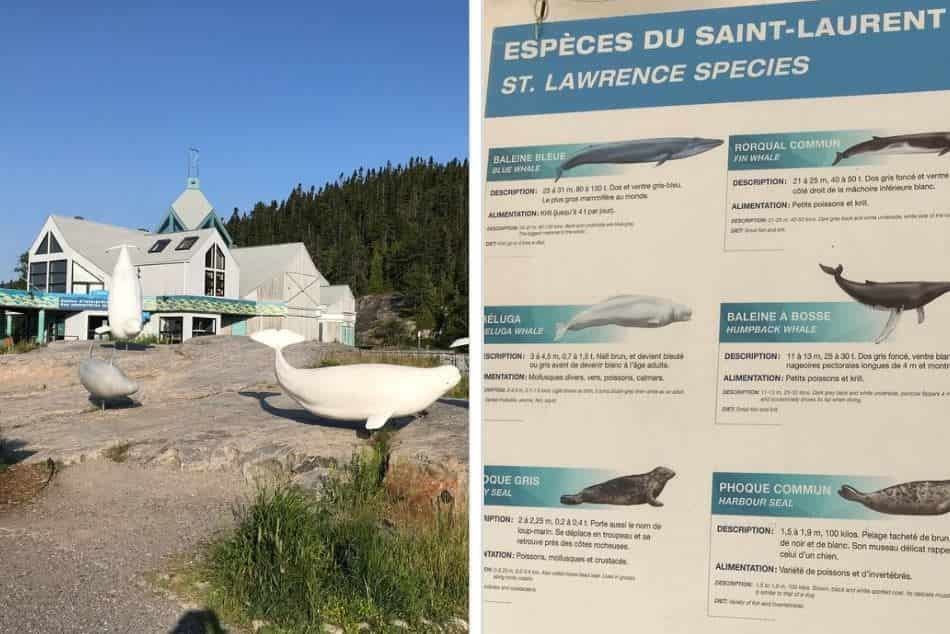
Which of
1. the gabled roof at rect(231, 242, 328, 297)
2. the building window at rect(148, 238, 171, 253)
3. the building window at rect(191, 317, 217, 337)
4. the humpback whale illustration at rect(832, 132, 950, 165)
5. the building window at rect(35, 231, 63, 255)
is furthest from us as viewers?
the gabled roof at rect(231, 242, 328, 297)

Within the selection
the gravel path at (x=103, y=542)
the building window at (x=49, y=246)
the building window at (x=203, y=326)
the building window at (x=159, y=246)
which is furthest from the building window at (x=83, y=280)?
the gravel path at (x=103, y=542)

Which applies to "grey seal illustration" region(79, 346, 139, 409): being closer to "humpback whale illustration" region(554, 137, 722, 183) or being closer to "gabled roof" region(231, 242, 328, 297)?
"humpback whale illustration" region(554, 137, 722, 183)

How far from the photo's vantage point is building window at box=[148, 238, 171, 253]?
107 feet

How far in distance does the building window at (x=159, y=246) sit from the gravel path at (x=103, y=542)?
27493 mm

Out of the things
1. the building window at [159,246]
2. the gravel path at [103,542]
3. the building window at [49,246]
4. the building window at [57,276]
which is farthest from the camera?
the building window at [159,246]

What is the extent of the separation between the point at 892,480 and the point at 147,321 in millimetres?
31121

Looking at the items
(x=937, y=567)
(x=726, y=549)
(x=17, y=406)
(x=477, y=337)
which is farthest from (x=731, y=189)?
(x=17, y=406)

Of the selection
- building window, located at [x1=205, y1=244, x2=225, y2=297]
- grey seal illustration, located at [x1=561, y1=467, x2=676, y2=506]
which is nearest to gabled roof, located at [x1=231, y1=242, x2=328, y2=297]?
building window, located at [x1=205, y1=244, x2=225, y2=297]

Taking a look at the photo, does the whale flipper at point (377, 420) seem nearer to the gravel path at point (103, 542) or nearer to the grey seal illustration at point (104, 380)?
the gravel path at point (103, 542)

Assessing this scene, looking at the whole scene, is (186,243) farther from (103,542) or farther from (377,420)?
(103,542)

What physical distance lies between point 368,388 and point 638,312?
6.44 m

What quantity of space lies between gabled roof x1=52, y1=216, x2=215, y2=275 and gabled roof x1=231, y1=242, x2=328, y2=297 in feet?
15.4

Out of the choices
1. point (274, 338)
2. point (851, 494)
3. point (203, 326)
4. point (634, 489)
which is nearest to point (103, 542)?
point (274, 338)

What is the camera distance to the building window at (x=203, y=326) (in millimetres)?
29984
